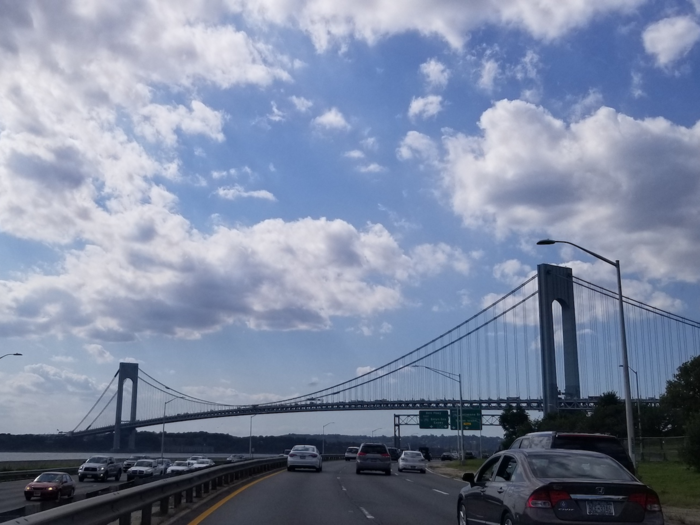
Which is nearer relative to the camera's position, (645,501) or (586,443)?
(645,501)

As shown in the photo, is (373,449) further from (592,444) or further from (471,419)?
(471,419)

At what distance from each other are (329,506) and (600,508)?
11.6 metres

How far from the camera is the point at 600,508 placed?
33.8ft

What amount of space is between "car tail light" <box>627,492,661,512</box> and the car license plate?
0.27 m

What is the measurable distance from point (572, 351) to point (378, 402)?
33655 millimetres

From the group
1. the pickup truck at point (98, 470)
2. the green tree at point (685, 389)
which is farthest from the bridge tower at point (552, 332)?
the pickup truck at point (98, 470)

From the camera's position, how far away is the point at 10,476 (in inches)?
Result: 1890

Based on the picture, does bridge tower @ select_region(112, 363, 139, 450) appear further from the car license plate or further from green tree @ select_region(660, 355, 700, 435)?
the car license plate

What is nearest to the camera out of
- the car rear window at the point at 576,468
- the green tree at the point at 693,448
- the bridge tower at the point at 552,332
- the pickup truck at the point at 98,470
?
the car rear window at the point at 576,468

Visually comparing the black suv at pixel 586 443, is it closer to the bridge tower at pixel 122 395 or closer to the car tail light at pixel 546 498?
the car tail light at pixel 546 498

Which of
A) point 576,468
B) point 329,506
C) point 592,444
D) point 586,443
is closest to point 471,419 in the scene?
point 329,506

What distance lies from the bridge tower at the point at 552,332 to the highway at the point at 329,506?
53.0 m

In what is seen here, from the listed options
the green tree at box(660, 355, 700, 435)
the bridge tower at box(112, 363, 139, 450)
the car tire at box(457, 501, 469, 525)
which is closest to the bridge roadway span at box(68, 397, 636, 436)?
the bridge tower at box(112, 363, 139, 450)

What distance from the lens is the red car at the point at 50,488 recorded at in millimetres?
28297
